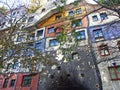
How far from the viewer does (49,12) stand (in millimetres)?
21734

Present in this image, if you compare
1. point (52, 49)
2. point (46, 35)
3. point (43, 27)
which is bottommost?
point (52, 49)

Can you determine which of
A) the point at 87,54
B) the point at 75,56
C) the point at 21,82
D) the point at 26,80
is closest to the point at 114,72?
the point at 87,54

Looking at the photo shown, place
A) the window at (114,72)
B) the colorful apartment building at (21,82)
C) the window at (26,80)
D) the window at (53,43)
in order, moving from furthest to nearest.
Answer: the window at (53,43) → the window at (26,80) → the colorful apartment building at (21,82) → the window at (114,72)

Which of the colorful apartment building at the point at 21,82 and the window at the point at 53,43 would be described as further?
the window at the point at 53,43

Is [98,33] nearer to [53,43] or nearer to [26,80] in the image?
[53,43]

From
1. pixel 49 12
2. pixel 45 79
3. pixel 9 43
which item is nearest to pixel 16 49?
pixel 9 43

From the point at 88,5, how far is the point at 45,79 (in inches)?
468

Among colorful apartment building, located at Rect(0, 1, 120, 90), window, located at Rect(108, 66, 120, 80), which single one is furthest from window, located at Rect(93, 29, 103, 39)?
window, located at Rect(108, 66, 120, 80)

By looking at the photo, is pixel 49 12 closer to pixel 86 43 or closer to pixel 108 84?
pixel 86 43

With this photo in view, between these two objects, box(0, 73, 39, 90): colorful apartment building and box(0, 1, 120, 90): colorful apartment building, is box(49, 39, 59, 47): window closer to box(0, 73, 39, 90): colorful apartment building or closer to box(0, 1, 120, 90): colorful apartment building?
box(0, 1, 120, 90): colorful apartment building

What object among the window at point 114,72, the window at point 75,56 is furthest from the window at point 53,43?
the window at point 114,72

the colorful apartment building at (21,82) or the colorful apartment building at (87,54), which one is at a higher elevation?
the colorful apartment building at (87,54)

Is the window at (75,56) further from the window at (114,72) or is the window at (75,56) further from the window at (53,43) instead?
the window at (114,72)

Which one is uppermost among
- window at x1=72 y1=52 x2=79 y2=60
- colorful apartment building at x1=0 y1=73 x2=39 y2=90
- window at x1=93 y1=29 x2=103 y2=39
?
window at x1=93 y1=29 x2=103 y2=39
